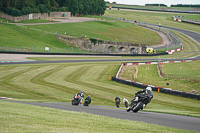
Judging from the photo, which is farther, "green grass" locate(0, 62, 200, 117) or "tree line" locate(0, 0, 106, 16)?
"tree line" locate(0, 0, 106, 16)

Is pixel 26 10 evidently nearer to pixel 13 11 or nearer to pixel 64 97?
pixel 13 11

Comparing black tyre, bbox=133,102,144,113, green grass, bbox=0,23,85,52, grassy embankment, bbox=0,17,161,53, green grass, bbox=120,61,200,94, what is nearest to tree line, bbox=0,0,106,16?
grassy embankment, bbox=0,17,161,53

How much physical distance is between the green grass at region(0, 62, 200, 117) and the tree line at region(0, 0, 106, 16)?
2153 inches

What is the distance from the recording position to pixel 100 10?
15150cm

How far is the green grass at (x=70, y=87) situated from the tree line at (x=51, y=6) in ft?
179

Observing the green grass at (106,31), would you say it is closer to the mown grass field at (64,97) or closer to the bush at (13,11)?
the bush at (13,11)

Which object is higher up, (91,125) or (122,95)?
(91,125)

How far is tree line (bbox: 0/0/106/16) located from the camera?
99000 millimetres

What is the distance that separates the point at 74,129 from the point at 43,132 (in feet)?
4.15

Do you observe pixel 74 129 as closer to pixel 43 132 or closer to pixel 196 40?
pixel 43 132

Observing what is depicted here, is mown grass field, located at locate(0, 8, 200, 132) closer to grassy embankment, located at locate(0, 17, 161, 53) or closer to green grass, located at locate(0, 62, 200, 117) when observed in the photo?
green grass, located at locate(0, 62, 200, 117)

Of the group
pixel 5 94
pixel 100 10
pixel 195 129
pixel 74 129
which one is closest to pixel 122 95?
pixel 5 94

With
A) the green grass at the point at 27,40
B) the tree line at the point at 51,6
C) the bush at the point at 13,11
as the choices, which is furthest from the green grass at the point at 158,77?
the tree line at the point at 51,6

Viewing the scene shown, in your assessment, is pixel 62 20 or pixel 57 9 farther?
pixel 57 9
